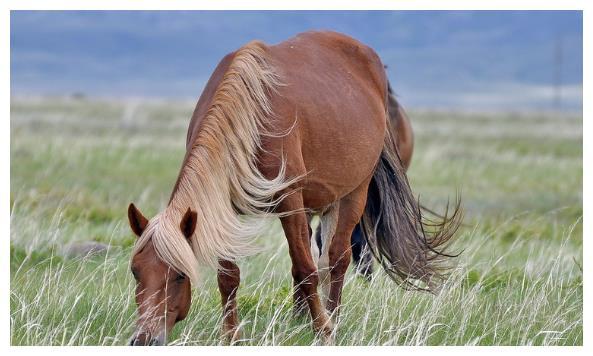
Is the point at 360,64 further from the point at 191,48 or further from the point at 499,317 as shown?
the point at 191,48

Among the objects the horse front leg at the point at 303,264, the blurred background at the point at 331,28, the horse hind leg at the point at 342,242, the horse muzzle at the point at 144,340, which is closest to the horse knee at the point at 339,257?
the horse hind leg at the point at 342,242

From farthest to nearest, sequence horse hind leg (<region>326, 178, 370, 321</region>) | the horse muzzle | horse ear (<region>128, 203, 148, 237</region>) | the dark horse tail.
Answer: the dark horse tail
horse hind leg (<region>326, 178, 370, 321</region>)
horse ear (<region>128, 203, 148, 237</region>)
the horse muzzle

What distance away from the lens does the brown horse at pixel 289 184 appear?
5.10 m

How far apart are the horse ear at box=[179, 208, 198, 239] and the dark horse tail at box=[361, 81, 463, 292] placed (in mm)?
2429

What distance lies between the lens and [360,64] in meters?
7.15

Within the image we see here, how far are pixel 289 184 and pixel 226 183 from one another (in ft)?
1.45

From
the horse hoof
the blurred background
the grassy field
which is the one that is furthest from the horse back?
the blurred background

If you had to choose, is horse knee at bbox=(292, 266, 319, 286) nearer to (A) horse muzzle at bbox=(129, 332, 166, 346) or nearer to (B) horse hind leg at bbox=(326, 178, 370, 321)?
(B) horse hind leg at bbox=(326, 178, 370, 321)

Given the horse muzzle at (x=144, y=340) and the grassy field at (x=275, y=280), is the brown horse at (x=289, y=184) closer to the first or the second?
the horse muzzle at (x=144, y=340)

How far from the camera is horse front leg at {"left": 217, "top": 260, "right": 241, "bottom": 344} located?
5.84 metres

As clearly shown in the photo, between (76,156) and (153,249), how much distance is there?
13.6 m

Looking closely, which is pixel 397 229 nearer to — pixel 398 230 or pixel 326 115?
pixel 398 230

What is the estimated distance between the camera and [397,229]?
23.8 feet

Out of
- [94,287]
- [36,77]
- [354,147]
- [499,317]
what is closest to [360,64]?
[354,147]
